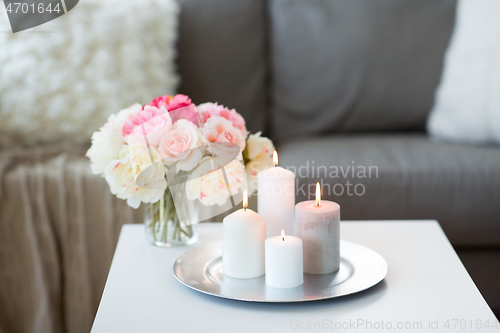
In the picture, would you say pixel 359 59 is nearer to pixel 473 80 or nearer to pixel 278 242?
pixel 473 80

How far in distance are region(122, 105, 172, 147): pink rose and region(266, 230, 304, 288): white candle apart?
23 centimetres

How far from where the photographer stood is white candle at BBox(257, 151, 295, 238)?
0.73 metres

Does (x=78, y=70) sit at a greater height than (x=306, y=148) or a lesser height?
greater

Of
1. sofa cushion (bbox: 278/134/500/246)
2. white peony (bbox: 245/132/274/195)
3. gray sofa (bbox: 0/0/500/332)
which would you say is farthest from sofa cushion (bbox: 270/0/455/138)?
white peony (bbox: 245/132/274/195)

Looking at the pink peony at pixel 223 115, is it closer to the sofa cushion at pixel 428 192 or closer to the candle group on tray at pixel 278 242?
the candle group on tray at pixel 278 242

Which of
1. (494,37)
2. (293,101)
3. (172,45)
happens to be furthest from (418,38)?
(172,45)

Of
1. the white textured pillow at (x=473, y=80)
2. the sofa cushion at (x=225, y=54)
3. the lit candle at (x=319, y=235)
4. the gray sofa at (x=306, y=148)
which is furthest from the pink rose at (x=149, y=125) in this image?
the white textured pillow at (x=473, y=80)

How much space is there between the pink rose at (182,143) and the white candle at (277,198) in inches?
4.3

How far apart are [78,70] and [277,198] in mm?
918

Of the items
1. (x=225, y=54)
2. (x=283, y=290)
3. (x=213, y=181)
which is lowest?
(x=283, y=290)

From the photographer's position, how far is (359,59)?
5.14 ft

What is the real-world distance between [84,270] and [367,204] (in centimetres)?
71

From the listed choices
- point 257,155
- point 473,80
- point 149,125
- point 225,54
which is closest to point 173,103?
point 149,125

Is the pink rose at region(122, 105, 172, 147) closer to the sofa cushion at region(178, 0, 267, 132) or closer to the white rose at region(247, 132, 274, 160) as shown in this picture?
the white rose at region(247, 132, 274, 160)
